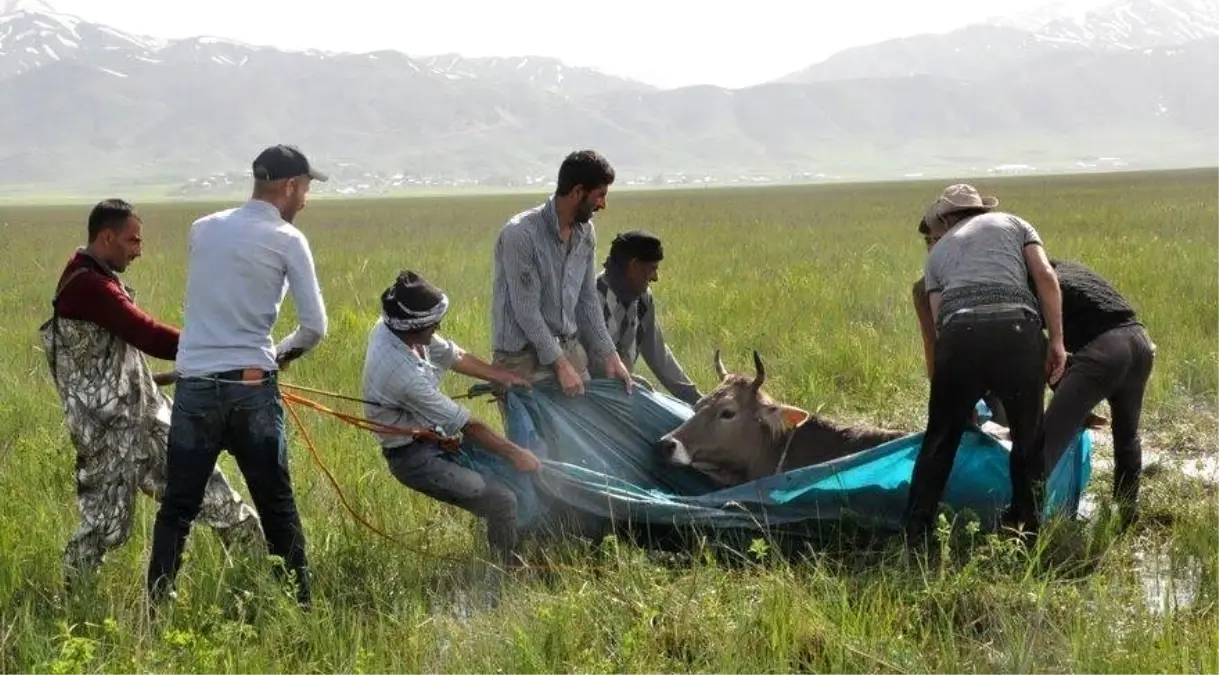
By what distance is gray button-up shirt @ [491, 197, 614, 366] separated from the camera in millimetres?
6203

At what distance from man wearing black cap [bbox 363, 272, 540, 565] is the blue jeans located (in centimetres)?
62

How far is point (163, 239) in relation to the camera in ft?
103

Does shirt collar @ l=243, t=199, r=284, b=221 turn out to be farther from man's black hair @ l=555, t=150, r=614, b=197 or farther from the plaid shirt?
the plaid shirt

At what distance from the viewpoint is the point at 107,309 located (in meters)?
4.94

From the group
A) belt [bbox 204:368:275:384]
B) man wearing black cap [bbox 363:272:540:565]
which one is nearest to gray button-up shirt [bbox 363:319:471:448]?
man wearing black cap [bbox 363:272:540:565]

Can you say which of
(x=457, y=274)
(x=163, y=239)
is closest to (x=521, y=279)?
(x=457, y=274)

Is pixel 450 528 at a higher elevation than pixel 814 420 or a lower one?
lower

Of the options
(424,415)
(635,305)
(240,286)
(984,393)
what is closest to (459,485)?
(424,415)

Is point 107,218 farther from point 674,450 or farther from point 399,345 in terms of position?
point 674,450

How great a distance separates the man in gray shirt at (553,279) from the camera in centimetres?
611

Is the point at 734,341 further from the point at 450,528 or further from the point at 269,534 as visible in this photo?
the point at 269,534

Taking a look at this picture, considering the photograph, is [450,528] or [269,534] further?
[450,528]

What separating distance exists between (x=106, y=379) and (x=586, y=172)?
2551 mm

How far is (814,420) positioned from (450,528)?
2168mm
